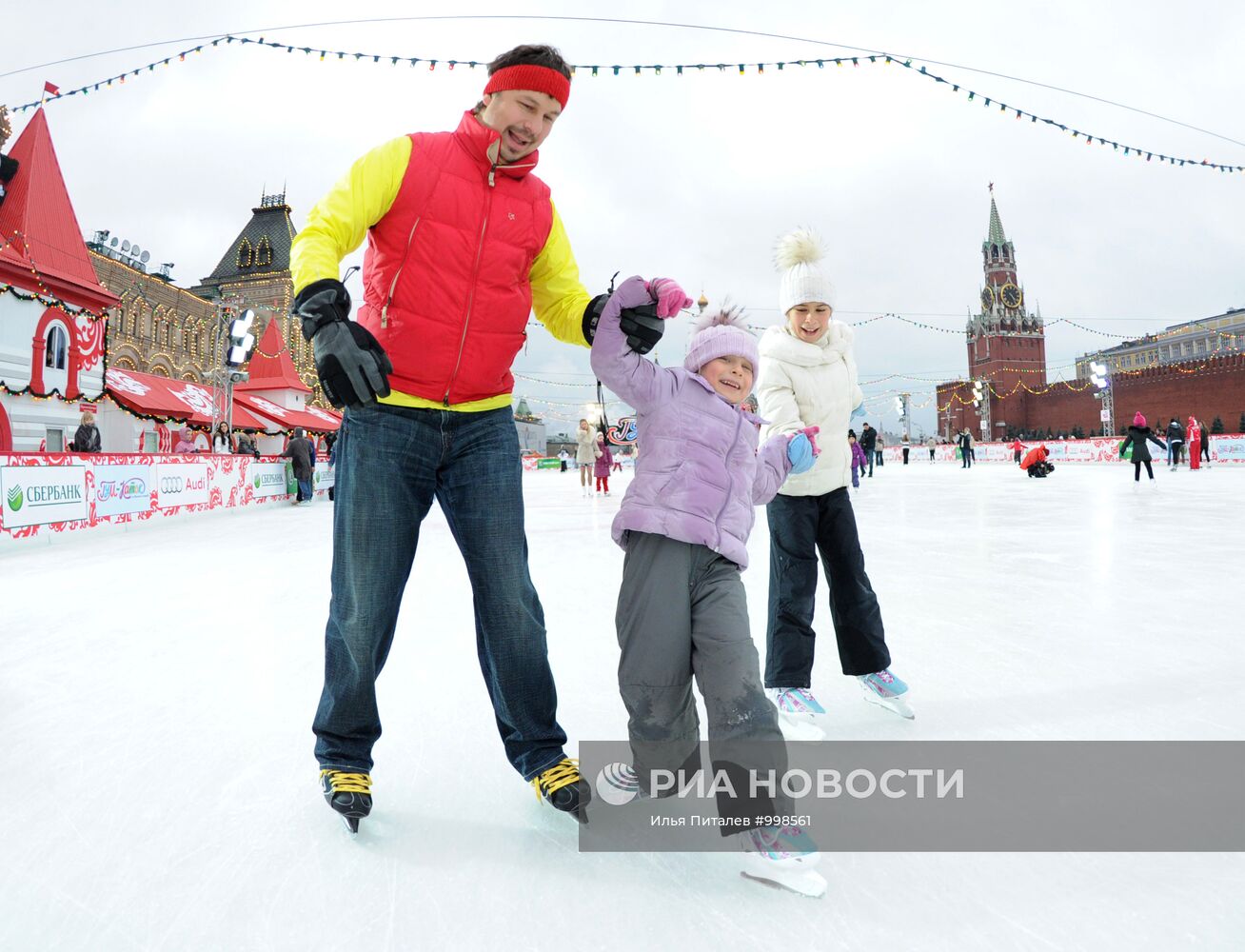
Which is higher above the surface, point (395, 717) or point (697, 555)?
point (697, 555)

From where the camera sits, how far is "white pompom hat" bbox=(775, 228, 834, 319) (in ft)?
5.97

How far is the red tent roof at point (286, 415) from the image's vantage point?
59.5ft

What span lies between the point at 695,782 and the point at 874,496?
8758 mm

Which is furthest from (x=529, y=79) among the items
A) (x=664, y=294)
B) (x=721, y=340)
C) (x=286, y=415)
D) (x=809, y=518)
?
(x=286, y=415)

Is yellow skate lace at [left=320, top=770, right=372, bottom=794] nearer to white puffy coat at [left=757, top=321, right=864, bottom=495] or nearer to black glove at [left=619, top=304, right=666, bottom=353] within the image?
black glove at [left=619, top=304, right=666, bottom=353]

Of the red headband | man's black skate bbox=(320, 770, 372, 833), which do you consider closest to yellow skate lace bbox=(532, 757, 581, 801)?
man's black skate bbox=(320, 770, 372, 833)

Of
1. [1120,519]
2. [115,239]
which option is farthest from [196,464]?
[115,239]

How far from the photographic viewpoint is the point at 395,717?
1.75 metres

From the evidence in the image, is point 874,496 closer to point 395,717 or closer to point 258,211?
point 395,717

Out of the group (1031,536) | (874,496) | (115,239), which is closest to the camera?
(1031,536)

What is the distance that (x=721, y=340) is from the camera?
1368 mm

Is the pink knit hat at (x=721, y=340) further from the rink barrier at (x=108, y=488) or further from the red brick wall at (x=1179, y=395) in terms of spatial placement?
the red brick wall at (x=1179, y=395)

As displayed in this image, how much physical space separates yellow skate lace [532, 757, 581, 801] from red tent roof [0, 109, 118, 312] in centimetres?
1202

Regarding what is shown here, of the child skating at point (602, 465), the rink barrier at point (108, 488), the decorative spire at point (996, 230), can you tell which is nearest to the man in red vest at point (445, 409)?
the rink barrier at point (108, 488)
